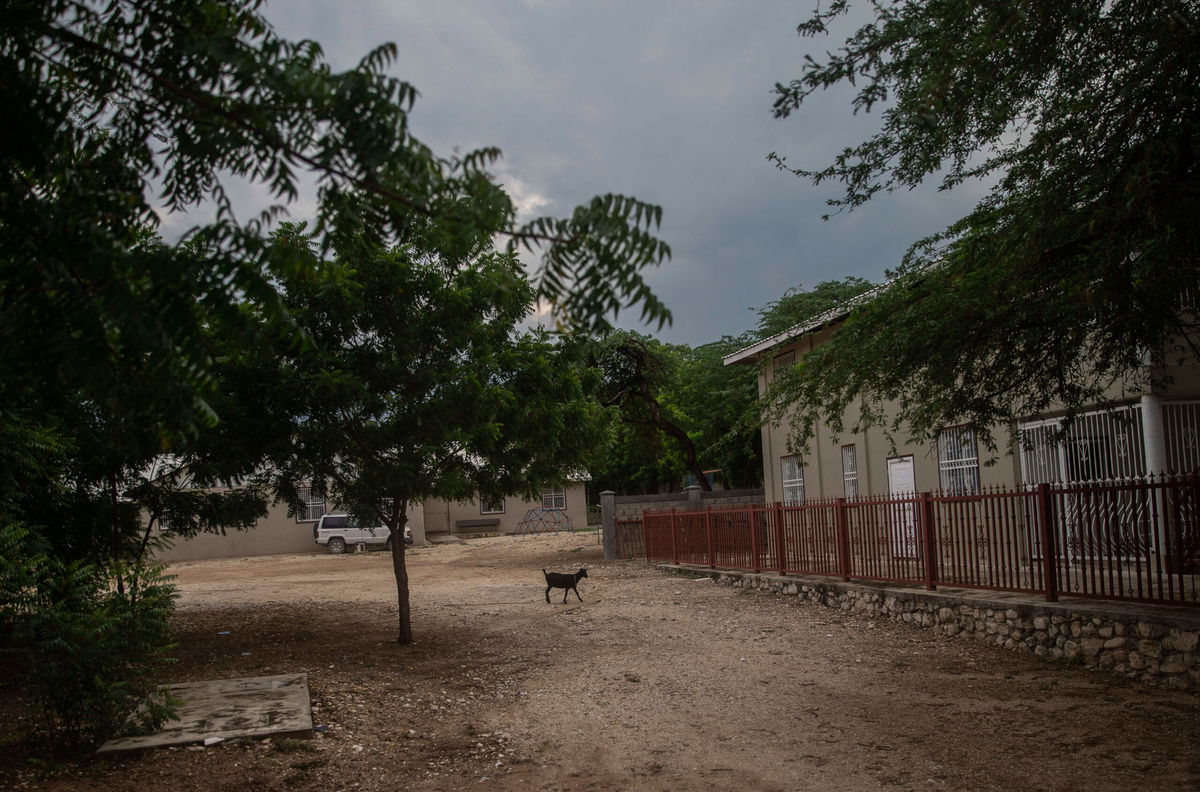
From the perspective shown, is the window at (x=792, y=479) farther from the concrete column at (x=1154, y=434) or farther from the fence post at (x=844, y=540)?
the concrete column at (x=1154, y=434)

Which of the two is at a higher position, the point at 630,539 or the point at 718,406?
the point at 718,406

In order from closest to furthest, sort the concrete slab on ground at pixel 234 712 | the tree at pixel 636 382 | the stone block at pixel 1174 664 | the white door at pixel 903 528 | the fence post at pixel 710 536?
the concrete slab on ground at pixel 234 712, the stone block at pixel 1174 664, the white door at pixel 903 528, the fence post at pixel 710 536, the tree at pixel 636 382

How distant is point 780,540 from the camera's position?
50.7 ft

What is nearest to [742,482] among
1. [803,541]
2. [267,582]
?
[267,582]

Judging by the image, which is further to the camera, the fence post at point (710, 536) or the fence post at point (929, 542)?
the fence post at point (710, 536)

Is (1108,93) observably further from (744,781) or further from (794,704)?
(744,781)

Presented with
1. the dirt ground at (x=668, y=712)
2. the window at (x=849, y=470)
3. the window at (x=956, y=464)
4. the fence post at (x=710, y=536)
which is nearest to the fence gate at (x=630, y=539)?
the fence post at (x=710, y=536)

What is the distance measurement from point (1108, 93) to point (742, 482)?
27.5 m

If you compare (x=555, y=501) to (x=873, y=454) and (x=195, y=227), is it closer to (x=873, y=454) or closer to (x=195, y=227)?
(x=873, y=454)

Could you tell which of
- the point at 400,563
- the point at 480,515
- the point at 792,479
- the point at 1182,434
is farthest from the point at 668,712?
the point at 480,515

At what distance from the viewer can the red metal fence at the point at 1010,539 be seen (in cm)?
830

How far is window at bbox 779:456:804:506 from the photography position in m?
21.4

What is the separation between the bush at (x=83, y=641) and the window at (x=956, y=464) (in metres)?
12.6

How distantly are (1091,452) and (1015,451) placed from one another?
1.19 meters
